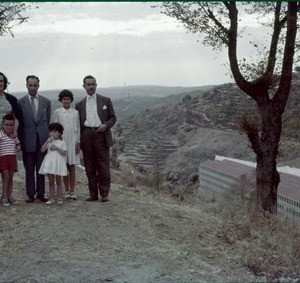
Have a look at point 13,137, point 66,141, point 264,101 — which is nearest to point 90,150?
point 66,141

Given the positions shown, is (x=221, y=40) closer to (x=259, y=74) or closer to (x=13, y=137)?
(x=259, y=74)

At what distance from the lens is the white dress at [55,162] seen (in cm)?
783

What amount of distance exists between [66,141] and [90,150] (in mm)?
409

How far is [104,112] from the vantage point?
8055 mm

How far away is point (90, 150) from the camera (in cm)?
816

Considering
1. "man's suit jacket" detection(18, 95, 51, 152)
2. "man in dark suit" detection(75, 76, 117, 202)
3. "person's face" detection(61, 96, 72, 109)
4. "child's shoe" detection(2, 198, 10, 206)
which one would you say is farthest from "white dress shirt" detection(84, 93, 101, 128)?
"child's shoe" detection(2, 198, 10, 206)

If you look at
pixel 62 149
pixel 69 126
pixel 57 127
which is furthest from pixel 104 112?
pixel 62 149

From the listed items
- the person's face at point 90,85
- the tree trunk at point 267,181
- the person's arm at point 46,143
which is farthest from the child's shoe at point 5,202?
the tree trunk at point 267,181

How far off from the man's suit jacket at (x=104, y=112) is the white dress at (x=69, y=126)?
10cm

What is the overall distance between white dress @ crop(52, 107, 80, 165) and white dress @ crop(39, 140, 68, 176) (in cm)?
16

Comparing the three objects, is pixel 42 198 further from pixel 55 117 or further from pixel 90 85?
pixel 90 85

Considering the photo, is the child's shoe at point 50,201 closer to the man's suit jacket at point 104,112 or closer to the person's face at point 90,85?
the man's suit jacket at point 104,112

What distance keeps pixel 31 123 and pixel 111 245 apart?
2.71 m

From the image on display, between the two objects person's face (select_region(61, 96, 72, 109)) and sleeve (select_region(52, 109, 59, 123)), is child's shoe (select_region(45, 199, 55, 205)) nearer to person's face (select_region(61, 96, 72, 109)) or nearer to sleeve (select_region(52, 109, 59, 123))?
sleeve (select_region(52, 109, 59, 123))
